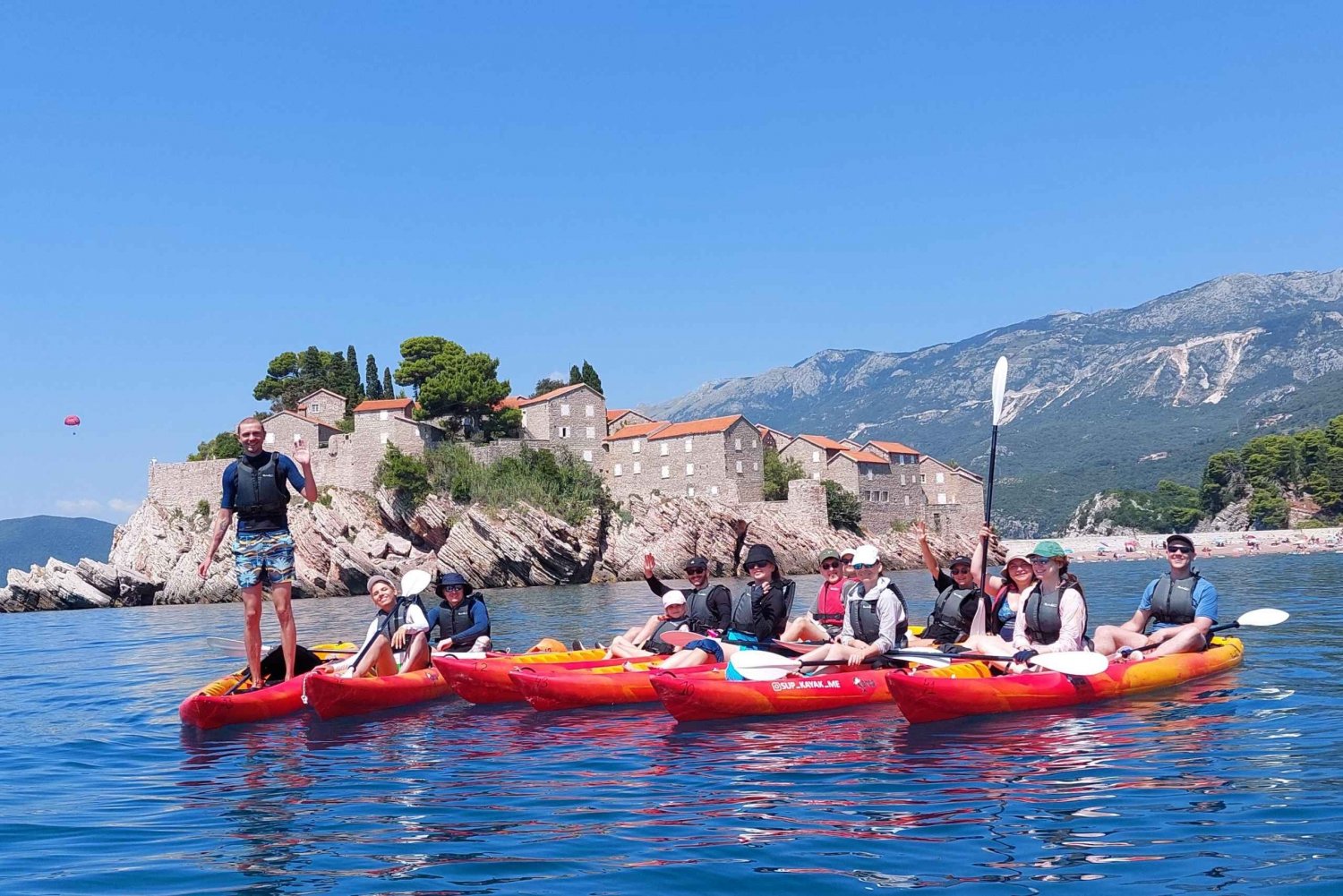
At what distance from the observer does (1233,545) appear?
3408 inches

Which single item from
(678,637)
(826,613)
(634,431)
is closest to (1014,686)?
(826,613)

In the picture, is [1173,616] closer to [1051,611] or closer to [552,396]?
[1051,611]

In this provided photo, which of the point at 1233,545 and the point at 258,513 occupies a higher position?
the point at 258,513

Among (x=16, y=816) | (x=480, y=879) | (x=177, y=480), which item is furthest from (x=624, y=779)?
(x=177, y=480)

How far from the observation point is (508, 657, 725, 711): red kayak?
14008 millimetres

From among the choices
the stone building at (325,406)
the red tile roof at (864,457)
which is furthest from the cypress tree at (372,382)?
the red tile roof at (864,457)

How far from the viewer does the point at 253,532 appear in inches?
460

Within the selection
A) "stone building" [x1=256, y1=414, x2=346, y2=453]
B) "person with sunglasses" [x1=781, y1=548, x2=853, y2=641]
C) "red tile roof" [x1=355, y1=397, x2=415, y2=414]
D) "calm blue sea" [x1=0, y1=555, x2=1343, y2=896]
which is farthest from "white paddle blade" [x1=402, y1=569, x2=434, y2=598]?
"stone building" [x1=256, y1=414, x2=346, y2=453]

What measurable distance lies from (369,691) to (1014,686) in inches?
283

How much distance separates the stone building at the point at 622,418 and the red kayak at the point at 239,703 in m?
70.8

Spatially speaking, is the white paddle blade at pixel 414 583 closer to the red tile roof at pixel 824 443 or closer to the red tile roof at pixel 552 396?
the red tile roof at pixel 552 396

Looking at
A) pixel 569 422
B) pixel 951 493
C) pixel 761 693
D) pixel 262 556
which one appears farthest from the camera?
pixel 951 493

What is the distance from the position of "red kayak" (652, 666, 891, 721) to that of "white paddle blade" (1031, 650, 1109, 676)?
1.81 m

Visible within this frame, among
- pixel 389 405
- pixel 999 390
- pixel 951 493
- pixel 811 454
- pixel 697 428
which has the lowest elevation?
pixel 951 493
